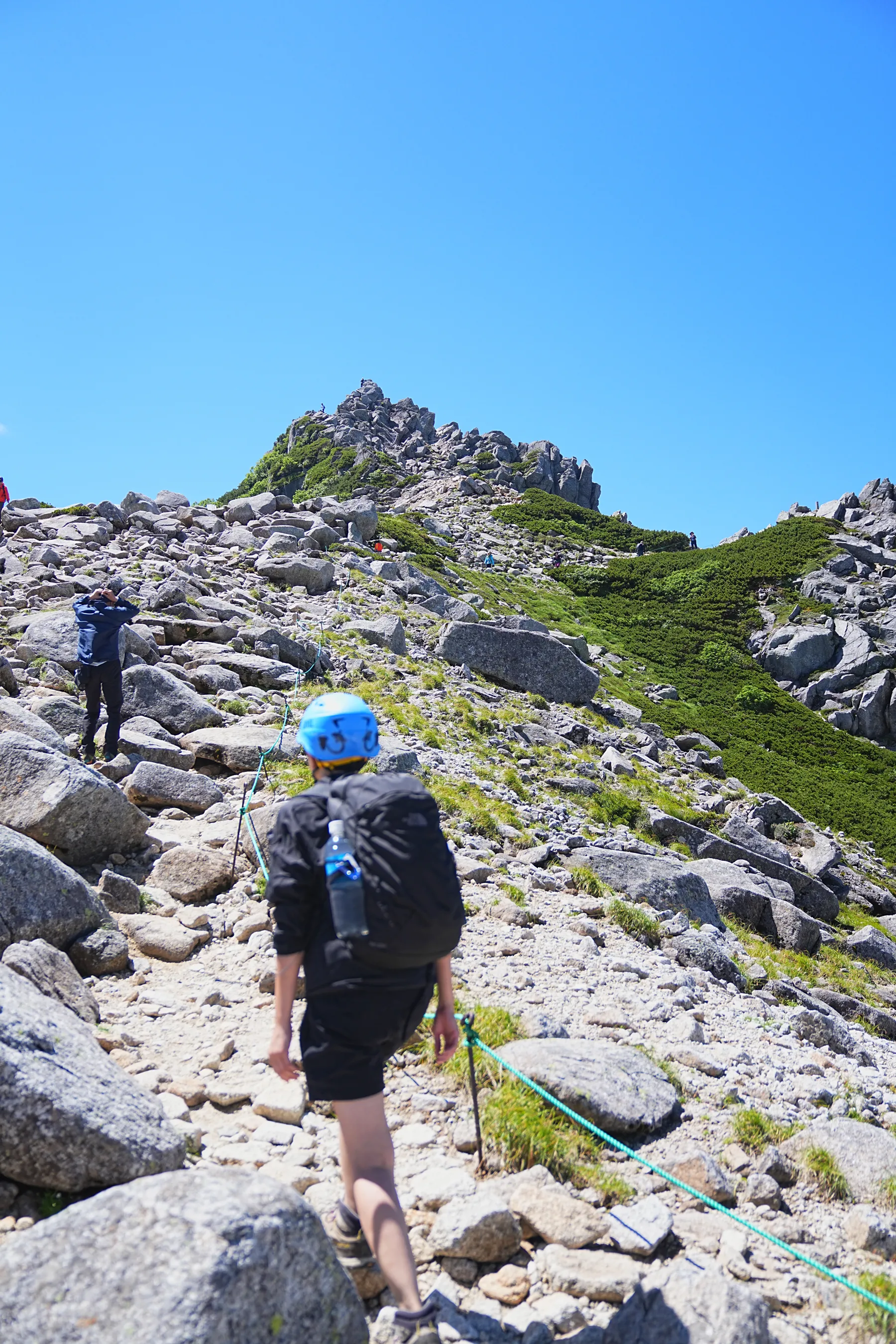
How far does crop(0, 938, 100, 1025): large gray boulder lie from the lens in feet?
17.2

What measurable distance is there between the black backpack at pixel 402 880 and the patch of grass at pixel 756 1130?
3.76 meters

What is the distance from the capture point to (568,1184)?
471 cm

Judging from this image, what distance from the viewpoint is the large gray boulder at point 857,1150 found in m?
5.12

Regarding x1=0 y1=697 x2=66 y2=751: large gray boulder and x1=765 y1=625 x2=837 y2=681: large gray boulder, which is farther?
x1=765 y1=625 x2=837 y2=681: large gray boulder

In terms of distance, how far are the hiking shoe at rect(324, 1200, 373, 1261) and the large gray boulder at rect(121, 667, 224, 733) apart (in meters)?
10.7

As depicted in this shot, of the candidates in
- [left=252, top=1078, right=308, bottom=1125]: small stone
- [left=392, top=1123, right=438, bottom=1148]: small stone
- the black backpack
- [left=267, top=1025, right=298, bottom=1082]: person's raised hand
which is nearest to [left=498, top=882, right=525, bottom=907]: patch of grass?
[left=392, top=1123, right=438, bottom=1148]: small stone

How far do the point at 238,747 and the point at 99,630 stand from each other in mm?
2791

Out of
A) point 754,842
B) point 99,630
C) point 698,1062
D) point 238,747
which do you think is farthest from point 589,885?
point 754,842

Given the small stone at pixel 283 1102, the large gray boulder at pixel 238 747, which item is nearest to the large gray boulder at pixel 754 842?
the large gray boulder at pixel 238 747

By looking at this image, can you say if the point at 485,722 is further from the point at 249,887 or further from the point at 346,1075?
the point at 346,1075

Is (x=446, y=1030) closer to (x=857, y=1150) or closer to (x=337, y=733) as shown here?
(x=337, y=733)

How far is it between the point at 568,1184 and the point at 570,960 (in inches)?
153

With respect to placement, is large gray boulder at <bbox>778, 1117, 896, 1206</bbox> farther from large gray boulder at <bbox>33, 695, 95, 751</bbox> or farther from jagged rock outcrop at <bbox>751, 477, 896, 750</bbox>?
jagged rock outcrop at <bbox>751, 477, 896, 750</bbox>

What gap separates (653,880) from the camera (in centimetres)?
1137
